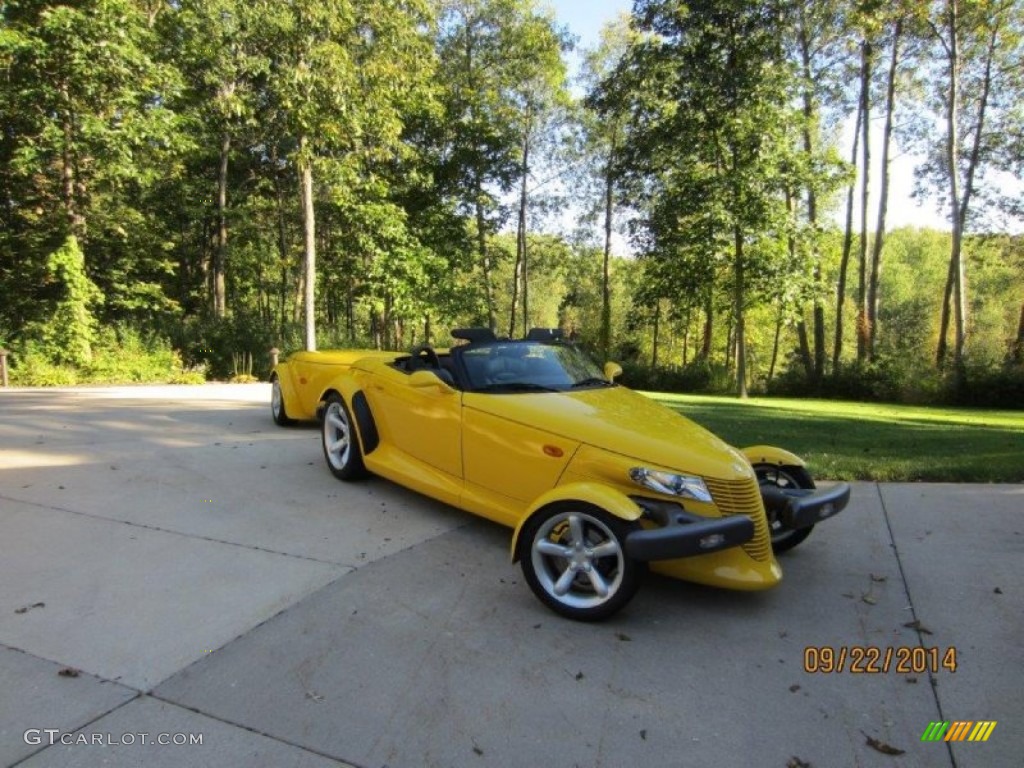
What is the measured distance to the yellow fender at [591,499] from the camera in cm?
321

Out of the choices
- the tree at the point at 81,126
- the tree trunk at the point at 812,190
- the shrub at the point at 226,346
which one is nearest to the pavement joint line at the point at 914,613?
the tree trunk at the point at 812,190

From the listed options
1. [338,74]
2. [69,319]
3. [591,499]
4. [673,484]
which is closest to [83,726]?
[591,499]

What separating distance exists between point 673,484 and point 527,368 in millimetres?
1658

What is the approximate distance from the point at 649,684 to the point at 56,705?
2324 millimetres

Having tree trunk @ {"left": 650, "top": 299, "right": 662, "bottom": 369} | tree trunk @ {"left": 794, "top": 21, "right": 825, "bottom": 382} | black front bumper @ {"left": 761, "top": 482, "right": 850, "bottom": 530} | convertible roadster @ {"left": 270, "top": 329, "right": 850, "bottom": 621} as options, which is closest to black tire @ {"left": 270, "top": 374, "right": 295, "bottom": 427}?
convertible roadster @ {"left": 270, "top": 329, "right": 850, "bottom": 621}

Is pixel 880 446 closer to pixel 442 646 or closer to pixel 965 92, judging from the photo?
pixel 442 646

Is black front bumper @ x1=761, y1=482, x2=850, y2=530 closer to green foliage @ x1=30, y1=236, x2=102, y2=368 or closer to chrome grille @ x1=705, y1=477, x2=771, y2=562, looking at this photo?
chrome grille @ x1=705, y1=477, x2=771, y2=562

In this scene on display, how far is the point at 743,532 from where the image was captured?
10.4 feet

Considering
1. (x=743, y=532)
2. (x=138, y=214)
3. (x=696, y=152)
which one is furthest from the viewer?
(x=138, y=214)

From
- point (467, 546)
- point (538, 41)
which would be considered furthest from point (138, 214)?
point (467, 546)

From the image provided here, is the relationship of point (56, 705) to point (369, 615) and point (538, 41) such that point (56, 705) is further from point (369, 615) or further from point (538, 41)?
point (538, 41)

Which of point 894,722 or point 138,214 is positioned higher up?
point 138,214
